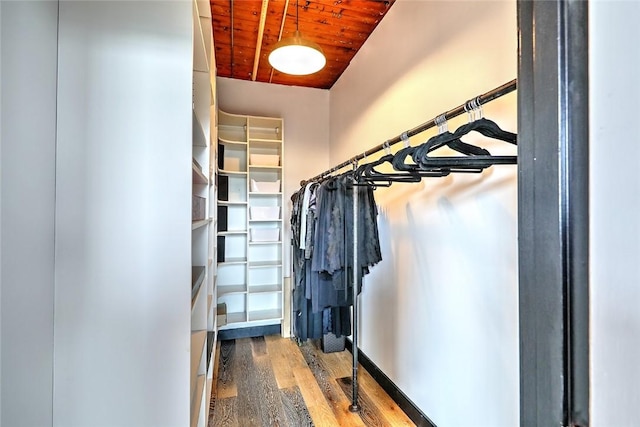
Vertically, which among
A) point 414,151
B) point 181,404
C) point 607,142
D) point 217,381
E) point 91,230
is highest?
point 414,151

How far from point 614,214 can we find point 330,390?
230 cm

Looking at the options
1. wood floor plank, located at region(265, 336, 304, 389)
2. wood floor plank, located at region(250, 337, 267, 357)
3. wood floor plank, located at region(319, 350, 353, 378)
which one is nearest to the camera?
wood floor plank, located at region(265, 336, 304, 389)

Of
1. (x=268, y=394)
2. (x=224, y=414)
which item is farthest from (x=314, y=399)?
(x=224, y=414)

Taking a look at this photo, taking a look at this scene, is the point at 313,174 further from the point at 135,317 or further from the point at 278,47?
the point at 135,317

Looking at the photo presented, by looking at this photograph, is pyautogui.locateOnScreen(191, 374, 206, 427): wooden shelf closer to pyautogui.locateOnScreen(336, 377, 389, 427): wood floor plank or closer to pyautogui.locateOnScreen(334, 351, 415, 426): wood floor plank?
pyautogui.locateOnScreen(336, 377, 389, 427): wood floor plank

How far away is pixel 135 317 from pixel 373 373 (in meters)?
1.97

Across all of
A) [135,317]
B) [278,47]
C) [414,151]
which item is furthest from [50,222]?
[278,47]

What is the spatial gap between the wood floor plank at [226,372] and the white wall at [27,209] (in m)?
1.45

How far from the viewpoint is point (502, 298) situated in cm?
131

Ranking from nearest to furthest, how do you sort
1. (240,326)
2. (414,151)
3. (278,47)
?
(414,151) → (278,47) → (240,326)

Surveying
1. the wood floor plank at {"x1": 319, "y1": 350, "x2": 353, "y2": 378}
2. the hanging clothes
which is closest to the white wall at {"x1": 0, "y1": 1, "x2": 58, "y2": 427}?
the hanging clothes

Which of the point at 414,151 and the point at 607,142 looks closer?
the point at 607,142

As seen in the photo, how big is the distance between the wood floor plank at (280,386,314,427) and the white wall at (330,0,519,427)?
649 mm

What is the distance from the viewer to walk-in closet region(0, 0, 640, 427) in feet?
1.22
